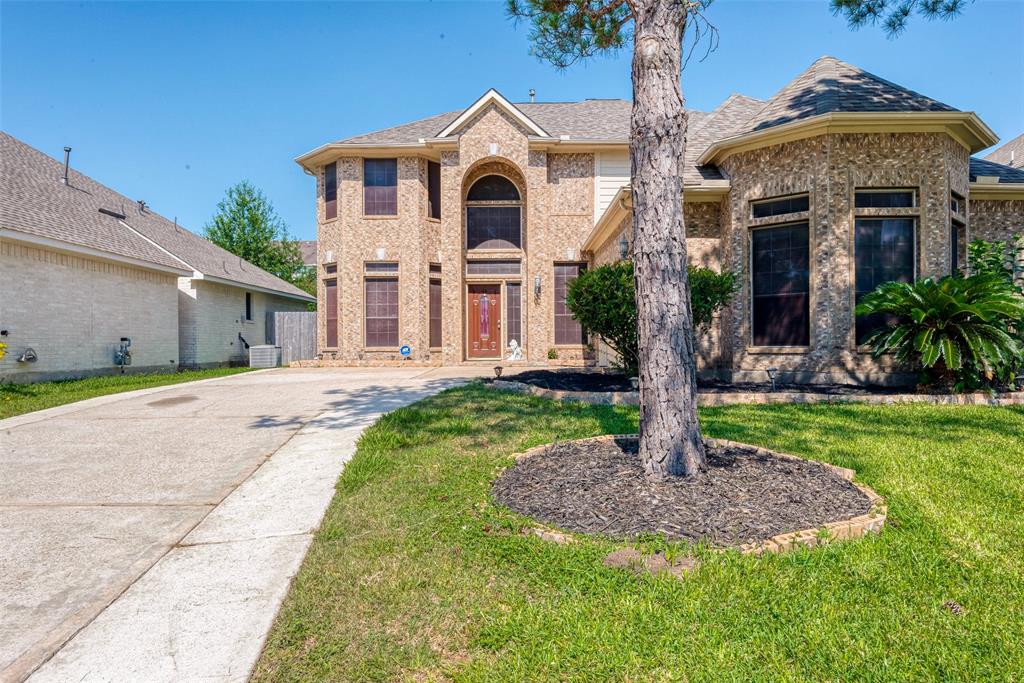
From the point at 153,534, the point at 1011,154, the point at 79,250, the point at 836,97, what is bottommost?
the point at 153,534

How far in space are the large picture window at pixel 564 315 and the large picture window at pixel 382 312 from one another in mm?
4940

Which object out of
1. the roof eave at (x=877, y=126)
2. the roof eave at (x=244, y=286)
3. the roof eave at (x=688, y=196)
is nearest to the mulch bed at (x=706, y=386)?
the roof eave at (x=688, y=196)

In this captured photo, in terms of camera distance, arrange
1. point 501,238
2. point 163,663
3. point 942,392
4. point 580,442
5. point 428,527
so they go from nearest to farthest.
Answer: point 163,663, point 428,527, point 580,442, point 942,392, point 501,238

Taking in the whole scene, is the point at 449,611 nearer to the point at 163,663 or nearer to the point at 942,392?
the point at 163,663

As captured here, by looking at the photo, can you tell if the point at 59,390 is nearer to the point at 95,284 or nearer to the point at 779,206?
the point at 95,284

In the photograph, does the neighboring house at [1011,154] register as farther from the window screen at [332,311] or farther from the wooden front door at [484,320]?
the window screen at [332,311]

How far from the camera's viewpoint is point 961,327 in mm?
6766

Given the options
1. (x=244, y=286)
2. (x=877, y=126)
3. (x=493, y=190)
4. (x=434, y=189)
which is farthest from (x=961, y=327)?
(x=244, y=286)

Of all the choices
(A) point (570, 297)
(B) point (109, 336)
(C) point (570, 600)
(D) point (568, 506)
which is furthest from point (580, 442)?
(B) point (109, 336)

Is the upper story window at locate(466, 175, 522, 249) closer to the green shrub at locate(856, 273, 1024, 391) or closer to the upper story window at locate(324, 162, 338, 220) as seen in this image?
the upper story window at locate(324, 162, 338, 220)

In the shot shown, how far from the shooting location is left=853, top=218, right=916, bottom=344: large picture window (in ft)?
27.2

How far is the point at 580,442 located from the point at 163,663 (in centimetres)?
319

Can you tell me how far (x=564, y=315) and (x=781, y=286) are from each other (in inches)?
284

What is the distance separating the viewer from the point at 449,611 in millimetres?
2154
